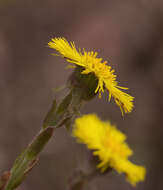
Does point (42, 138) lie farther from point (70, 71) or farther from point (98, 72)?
point (70, 71)

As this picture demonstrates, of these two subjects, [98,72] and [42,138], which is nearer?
[42,138]

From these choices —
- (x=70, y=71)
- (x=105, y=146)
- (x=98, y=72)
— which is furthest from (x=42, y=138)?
(x=70, y=71)

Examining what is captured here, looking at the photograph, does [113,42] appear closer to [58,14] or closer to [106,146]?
[58,14]

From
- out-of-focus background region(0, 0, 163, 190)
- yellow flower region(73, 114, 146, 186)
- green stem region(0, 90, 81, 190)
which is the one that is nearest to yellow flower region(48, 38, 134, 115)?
green stem region(0, 90, 81, 190)

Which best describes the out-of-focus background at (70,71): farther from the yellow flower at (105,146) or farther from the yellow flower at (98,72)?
the yellow flower at (98,72)

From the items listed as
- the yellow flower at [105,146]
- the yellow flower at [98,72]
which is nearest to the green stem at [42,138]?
the yellow flower at [98,72]

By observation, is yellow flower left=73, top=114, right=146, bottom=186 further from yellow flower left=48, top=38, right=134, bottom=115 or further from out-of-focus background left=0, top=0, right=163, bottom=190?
yellow flower left=48, top=38, right=134, bottom=115
